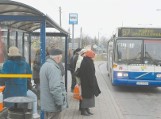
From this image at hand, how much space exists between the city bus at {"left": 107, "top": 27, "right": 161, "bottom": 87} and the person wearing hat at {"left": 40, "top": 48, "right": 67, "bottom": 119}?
9592 mm

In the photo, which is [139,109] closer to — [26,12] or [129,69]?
[129,69]

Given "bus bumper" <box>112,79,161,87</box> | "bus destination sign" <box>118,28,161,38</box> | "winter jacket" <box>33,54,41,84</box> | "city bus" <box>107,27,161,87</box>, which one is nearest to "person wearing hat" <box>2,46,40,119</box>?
"winter jacket" <box>33,54,41,84</box>

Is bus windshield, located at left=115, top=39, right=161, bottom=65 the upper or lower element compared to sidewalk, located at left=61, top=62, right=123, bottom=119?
upper

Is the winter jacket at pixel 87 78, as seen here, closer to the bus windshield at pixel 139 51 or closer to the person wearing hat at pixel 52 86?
the person wearing hat at pixel 52 86

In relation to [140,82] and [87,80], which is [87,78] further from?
[140,82]

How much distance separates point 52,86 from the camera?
595cm

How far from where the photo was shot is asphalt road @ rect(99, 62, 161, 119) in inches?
427

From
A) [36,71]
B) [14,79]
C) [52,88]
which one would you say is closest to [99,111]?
[36,71]

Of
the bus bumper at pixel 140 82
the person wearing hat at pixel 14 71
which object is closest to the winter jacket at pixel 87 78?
the person wearing hat at pixel 14 71

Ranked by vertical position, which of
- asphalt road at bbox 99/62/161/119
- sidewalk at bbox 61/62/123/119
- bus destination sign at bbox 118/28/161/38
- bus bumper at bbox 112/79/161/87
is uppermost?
bus destination sign at bbox 118/28/161/38

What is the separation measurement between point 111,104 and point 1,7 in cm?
599

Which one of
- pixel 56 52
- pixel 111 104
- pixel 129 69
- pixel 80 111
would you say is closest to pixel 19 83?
pixel 56 52

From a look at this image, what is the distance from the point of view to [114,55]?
52.0 feet

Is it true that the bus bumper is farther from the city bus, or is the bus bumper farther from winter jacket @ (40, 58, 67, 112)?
winter jacket @ (40, 58, 67, 112)
